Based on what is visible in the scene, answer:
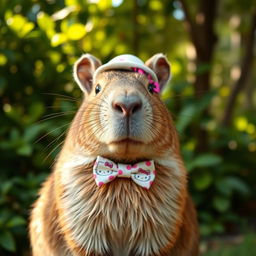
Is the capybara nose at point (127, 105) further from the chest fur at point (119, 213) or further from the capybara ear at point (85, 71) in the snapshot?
the capybara ear at point (85, 71)

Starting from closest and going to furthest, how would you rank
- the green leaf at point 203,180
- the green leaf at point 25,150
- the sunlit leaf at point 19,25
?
the green leaf at point 25,150 < the sunlit leaf at point 19,25 < the green leaf at point 203,180

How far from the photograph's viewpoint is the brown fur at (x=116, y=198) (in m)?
3.24

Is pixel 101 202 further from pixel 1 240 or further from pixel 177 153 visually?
pixel 1 240

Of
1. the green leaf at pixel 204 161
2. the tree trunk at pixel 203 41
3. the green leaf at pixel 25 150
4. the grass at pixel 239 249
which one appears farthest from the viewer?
the tree trunk at pixel 203 41

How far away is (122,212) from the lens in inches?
129

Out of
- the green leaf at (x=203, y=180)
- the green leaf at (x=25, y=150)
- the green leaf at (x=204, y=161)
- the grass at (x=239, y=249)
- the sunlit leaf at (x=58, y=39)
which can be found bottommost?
the grass at (x=239, y=249)

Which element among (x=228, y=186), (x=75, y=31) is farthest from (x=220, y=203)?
(x=75, y=31)

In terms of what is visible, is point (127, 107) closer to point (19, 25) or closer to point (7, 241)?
point (7, 241)

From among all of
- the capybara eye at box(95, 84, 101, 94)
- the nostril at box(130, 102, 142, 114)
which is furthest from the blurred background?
the nostril at box(130, 102, 142, 114)

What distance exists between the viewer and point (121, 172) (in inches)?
126

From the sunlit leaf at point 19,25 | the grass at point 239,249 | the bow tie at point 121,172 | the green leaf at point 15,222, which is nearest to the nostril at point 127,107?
the bow tie at point 121,172

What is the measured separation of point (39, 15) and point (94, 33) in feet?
3.60

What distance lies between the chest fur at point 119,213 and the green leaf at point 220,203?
2.45 m

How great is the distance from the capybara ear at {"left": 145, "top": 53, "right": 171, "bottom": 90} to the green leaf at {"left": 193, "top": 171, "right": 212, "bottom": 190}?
2166 millimetres
